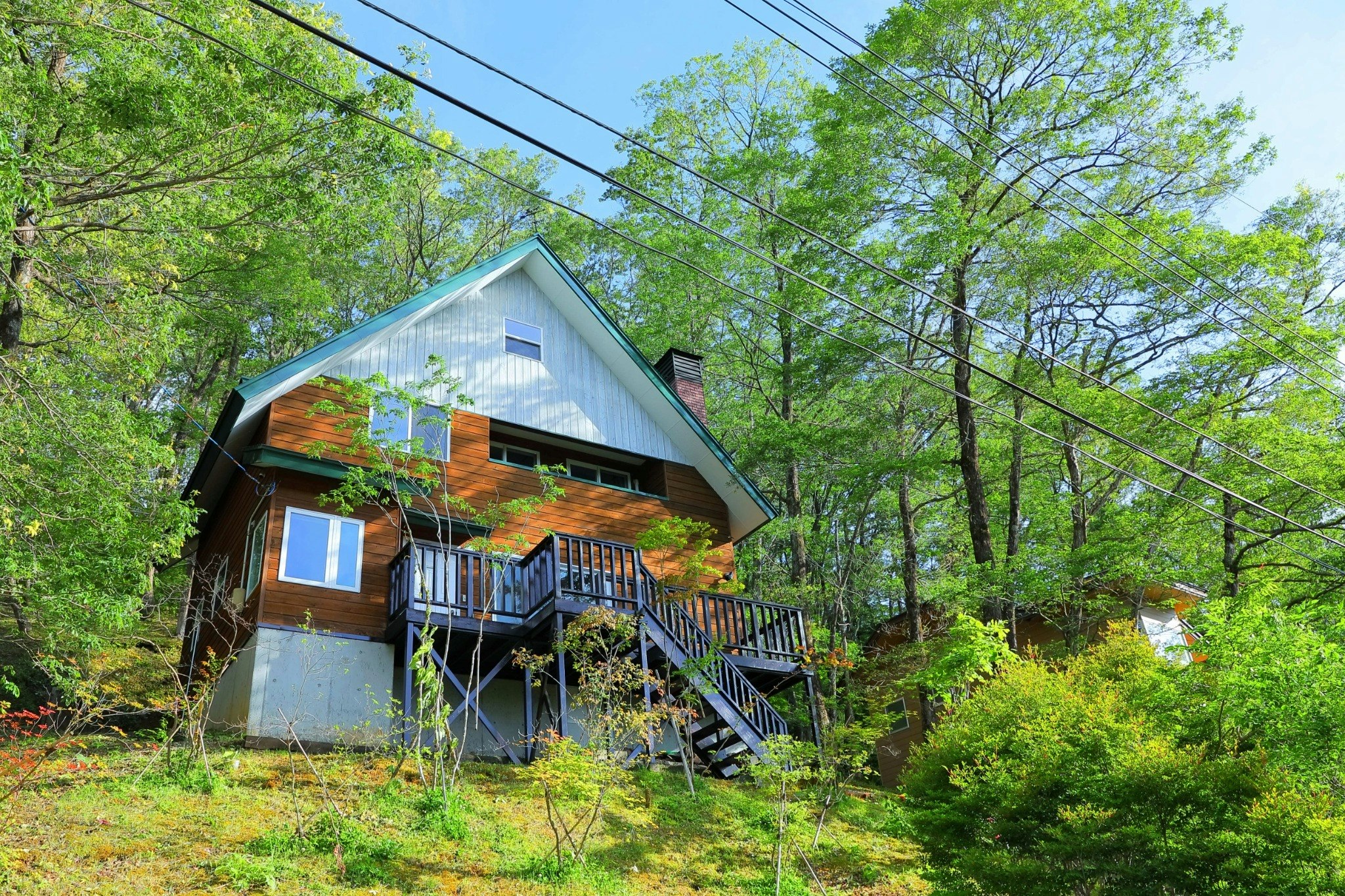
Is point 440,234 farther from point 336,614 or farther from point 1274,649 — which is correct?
point 1274,649

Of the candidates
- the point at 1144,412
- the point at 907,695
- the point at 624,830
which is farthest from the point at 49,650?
the point at 907,695

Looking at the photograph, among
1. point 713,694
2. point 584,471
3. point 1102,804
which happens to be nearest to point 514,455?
point 584,471

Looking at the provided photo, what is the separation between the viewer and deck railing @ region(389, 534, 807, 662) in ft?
45.5

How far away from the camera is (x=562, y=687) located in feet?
43.3

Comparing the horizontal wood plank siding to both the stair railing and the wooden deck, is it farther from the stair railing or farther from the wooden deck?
the stair railing

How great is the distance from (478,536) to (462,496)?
2.55 ft

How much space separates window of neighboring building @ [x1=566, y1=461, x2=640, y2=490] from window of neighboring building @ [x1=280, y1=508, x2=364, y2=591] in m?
4.36

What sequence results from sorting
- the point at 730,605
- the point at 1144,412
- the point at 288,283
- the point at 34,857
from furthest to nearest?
the point at 288,283 < the point at 1144,412 < the point at 730,605 < the point at 34,857

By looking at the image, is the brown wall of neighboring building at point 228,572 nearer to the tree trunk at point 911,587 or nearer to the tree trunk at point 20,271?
the tree trunk at point 20,271

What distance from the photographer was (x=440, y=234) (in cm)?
3186

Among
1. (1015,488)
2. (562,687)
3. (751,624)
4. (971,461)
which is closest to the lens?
(562,687)

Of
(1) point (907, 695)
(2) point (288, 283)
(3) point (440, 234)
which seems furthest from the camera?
(3) point (440, 234)

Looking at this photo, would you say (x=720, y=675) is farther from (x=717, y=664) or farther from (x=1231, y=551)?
(x=1231, y=551)

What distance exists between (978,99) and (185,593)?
18456mm
